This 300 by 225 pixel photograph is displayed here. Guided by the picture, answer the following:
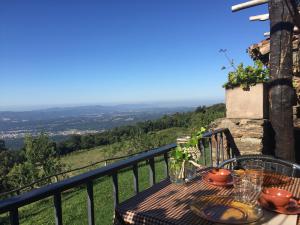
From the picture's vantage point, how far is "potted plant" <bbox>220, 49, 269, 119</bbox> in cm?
344

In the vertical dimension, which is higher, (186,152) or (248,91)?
(248,91)

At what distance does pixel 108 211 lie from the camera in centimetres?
714

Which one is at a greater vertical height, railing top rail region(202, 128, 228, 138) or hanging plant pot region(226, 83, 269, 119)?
hanging plant pot region(226, 83, 269, 119)

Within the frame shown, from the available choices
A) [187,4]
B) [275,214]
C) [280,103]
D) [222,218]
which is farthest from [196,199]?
[187,4]

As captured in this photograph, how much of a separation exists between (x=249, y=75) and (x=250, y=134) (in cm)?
66

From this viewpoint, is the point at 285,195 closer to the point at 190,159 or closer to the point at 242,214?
the point at 242,214

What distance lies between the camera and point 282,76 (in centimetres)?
314

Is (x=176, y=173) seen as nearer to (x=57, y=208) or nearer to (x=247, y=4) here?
(x=57, y=208)

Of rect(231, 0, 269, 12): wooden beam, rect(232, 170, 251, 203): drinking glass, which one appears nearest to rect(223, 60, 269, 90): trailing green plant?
rect(231, 0, 269, 12): wooden beam

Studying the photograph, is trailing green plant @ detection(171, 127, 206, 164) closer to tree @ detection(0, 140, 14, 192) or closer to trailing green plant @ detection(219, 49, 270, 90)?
trailing green plant @ detection(219, 49, 270, 90)

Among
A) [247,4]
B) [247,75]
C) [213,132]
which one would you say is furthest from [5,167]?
[247,4]

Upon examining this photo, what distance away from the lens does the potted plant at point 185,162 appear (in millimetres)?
1806

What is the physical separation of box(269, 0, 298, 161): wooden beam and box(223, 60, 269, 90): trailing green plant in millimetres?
242

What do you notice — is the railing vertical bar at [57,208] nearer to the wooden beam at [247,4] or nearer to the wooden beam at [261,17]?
the wooden beam at [247,4]
